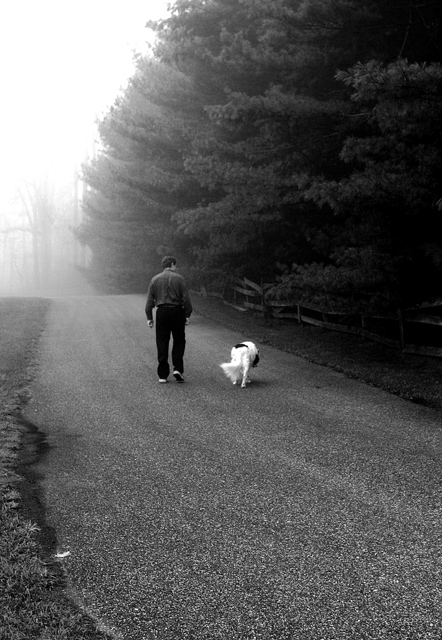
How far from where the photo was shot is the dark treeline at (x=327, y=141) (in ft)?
31.5

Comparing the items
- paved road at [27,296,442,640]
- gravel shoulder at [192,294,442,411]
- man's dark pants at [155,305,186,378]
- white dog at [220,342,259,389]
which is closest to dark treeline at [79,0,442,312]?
gravel shoulder at [192,294,442,411]

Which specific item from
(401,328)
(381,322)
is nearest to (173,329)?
(401,328)

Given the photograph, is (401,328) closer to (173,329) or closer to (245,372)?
(245,372)

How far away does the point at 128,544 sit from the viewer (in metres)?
4.21

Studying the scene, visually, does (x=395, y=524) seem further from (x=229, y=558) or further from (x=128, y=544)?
(x=128, y=544)

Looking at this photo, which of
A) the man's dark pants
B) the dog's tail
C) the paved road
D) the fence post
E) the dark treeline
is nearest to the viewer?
the paved road

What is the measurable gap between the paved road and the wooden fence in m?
2.66

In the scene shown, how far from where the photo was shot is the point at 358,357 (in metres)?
12.3

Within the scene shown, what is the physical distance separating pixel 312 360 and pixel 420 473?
6.78 m

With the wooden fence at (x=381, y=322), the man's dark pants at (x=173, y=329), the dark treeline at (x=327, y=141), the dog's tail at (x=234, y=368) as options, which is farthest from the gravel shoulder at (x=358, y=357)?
the man's dark pants at (x=173, y=329)

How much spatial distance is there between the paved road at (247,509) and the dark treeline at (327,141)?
2.76m

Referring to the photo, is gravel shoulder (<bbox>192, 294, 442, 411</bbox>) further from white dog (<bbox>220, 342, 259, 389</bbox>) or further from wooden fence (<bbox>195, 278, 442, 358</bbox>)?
white dog (<bbox>220, 342, 259, 389</bbox>)

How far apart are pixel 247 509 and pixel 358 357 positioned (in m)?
7.97

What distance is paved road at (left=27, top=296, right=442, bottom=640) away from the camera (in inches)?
131
